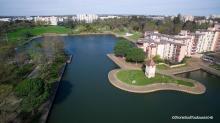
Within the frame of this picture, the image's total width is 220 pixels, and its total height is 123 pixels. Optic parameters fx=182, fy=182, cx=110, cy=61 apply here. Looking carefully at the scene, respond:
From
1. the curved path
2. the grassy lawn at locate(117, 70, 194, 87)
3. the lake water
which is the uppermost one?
the grassy lawn at locate(117, 70, 194, 87)

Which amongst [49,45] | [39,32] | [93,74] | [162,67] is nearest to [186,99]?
[162,67]

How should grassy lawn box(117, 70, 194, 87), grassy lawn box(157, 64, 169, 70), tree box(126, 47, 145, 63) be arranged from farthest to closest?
tree box(126, 47, 145, 63)
grassy lawn box(157, 64, 169, 70)
grassy lawn box(117, 70, 194, 87)

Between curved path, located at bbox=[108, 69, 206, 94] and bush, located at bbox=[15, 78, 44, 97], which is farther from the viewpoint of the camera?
curved path, located at bbox=[108, 69, 206, 94]

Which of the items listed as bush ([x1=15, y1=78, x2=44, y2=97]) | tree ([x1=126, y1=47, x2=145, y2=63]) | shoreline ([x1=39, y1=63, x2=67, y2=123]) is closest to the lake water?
shoreline ([x1=39, y1=63, x2=67, y2=123])

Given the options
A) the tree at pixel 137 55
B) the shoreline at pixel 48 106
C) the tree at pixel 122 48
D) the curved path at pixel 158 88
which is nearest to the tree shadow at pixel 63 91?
the shoreline at pixel 48 106

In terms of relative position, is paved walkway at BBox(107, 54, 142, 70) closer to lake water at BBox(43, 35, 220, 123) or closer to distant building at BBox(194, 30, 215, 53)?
lake water at BBox(43, 35, 220, 123)

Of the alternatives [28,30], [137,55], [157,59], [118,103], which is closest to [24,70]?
[118,103]

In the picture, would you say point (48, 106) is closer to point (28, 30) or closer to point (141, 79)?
point (141, 79)

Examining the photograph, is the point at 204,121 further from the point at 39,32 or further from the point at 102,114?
the point at 39,32

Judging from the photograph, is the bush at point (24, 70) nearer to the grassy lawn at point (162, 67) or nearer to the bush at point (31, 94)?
the bush at point (31, 94)
